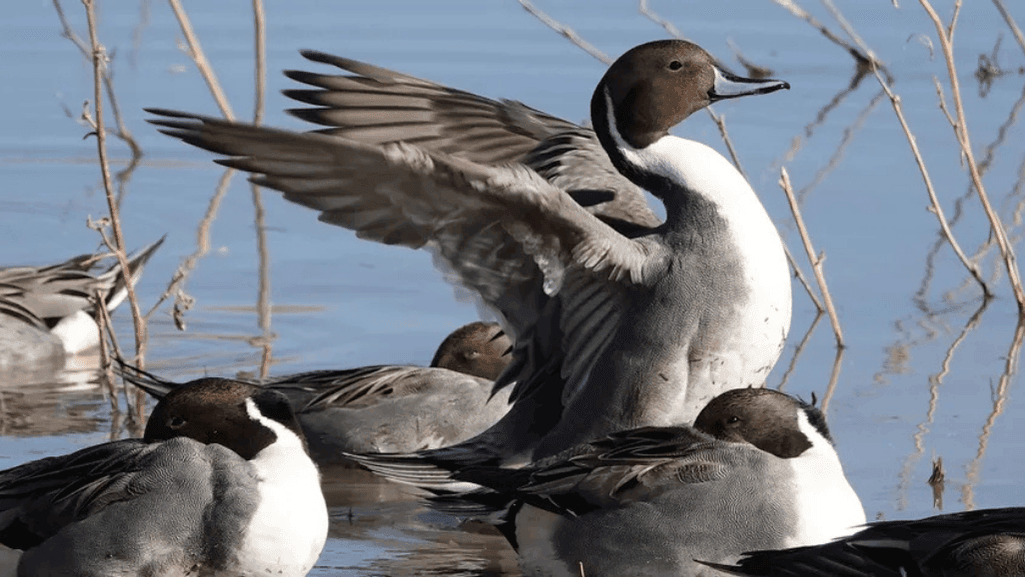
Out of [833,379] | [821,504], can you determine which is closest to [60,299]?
[833,379]

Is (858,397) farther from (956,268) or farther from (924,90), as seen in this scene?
(924,90)

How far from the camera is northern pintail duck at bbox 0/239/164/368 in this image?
23.2 feet

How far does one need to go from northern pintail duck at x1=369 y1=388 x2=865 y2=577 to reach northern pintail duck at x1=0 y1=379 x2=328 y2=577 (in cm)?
55

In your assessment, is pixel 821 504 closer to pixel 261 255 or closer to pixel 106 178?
pixel 106 178

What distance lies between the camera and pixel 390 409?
573 cm

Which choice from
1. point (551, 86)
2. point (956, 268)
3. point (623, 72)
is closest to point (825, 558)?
point (623, 72)

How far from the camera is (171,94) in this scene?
32.1 ft

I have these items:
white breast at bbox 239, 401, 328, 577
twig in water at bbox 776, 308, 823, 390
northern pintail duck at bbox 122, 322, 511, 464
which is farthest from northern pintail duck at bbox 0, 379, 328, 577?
twig in water at bbox 776, 308, 823, 390

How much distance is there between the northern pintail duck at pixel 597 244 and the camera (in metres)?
4.58

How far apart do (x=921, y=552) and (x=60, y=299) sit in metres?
4.31

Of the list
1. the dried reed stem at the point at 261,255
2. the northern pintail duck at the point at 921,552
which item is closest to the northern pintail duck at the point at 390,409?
the dried reed stem at the point at 261,255

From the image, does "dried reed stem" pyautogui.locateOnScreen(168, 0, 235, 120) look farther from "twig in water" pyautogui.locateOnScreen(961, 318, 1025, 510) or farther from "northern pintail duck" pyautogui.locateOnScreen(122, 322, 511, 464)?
"twig in water" pyautogui.locateOnScreen(961, 318, 1025, 510)

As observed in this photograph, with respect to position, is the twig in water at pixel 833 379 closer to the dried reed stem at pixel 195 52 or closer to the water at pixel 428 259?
the water at pixel 428 259

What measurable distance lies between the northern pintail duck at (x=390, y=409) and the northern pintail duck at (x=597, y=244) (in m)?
0.42
